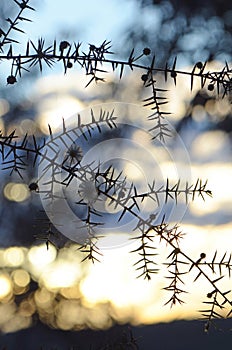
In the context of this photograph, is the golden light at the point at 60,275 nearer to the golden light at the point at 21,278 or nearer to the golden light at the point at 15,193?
the golden light at the point at 21,278

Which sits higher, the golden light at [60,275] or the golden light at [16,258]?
the golden light at [16,258]

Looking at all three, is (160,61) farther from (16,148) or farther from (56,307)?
(16,148)

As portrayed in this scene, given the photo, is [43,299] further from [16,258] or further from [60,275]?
[60,275]

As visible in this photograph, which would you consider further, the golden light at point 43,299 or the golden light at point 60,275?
the golden light at point 43,299

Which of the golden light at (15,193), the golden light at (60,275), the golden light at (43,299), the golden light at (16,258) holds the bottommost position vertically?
the golden light at (43,299)

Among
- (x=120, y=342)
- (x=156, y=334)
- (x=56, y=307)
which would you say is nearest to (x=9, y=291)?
(x=56, y=307)

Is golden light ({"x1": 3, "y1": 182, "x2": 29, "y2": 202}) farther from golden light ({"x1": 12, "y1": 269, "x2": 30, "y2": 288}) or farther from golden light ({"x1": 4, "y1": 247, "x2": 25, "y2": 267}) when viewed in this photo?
golden light ({"x1": 12, "y1": 269, "x2": 30, "y2": 288})

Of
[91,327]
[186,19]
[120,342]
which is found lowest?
[120,342]

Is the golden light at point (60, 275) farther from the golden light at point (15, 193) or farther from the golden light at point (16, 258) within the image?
Answer: the golden light at point (15, 193)
